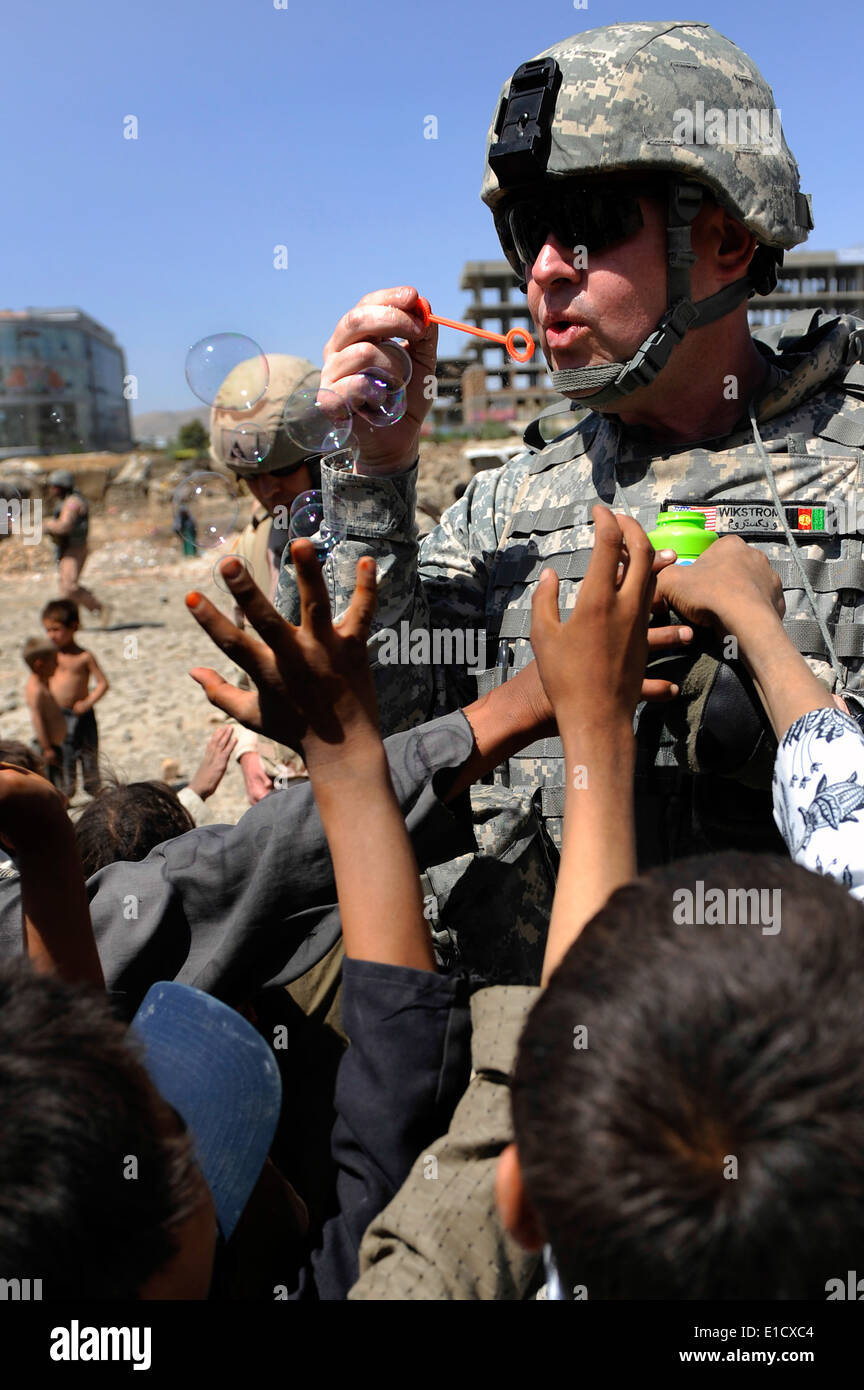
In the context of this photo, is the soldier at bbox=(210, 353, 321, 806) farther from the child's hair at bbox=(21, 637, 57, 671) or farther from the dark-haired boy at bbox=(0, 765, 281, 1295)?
the child's hair at bbox=(21, 637, 57, 671)

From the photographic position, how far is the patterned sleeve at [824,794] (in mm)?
1431

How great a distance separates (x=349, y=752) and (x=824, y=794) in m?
0.68

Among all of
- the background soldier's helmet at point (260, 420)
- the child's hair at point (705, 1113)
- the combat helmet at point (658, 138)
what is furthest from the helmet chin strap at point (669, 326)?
the child's hair at point (705, 1113)

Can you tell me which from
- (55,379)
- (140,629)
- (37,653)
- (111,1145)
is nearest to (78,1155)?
(111,1145)

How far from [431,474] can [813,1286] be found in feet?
90.3

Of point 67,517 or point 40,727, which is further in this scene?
point 67,517

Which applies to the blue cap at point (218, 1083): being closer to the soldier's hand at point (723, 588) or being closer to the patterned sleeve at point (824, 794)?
the patterned sleeve at point (824, 794)

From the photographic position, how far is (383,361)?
2.25 metres

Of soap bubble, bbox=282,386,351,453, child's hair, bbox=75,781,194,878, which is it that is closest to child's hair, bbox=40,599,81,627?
child's hair, bbox=75,781,194,878

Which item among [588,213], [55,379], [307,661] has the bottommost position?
[307,661]

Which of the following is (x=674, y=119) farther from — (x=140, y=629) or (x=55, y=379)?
(x=55, y=379)

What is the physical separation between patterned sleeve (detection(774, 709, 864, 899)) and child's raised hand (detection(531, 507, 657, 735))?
10.1 inches

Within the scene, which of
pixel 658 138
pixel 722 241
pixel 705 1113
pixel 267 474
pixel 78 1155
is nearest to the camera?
pixel 705 1113

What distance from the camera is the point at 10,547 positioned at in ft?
71.5
